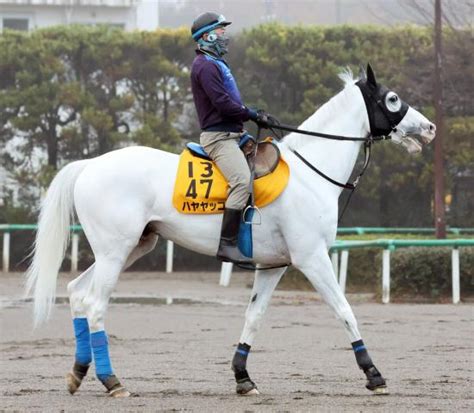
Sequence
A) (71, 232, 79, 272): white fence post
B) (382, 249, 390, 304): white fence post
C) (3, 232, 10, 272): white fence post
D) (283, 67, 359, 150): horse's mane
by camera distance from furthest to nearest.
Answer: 1. (3, 232, 10, 272): white fence post
2. (71, 232, 79, 272): white fence post
3. (382, 249, 390, 304): white fence post
4. (283, 67, 359, 150): horse's mane

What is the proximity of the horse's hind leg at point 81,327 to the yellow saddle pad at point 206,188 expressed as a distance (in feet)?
2.83

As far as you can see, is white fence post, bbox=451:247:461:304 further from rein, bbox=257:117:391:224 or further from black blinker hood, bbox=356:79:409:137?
black blinker hood, bbox=356:79:409:137

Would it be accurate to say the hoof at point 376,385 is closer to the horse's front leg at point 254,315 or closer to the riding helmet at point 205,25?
the horse's front leg at point 254,315

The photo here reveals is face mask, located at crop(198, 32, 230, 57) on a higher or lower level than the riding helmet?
lower

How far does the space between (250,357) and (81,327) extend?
2403mm

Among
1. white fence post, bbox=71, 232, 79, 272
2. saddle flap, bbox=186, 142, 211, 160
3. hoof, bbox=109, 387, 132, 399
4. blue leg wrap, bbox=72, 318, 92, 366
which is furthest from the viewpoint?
white fence post, bbox=71, 232, 79, 272

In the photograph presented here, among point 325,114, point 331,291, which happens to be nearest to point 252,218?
point 331,291

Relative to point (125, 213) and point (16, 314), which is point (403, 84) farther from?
point (125, 213)

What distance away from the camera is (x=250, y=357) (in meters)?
10.6

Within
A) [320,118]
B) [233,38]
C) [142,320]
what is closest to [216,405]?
[320,118]

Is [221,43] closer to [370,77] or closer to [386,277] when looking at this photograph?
[370,77]

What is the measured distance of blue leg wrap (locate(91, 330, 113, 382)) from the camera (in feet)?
27.2

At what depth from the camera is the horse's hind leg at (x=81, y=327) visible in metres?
8.42

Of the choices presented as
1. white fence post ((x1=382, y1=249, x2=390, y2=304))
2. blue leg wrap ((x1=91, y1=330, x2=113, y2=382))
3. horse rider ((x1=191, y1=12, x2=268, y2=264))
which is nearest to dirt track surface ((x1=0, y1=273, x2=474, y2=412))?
blue leg wrap ((x1=91, y1=330, x2=113, y2=382))
